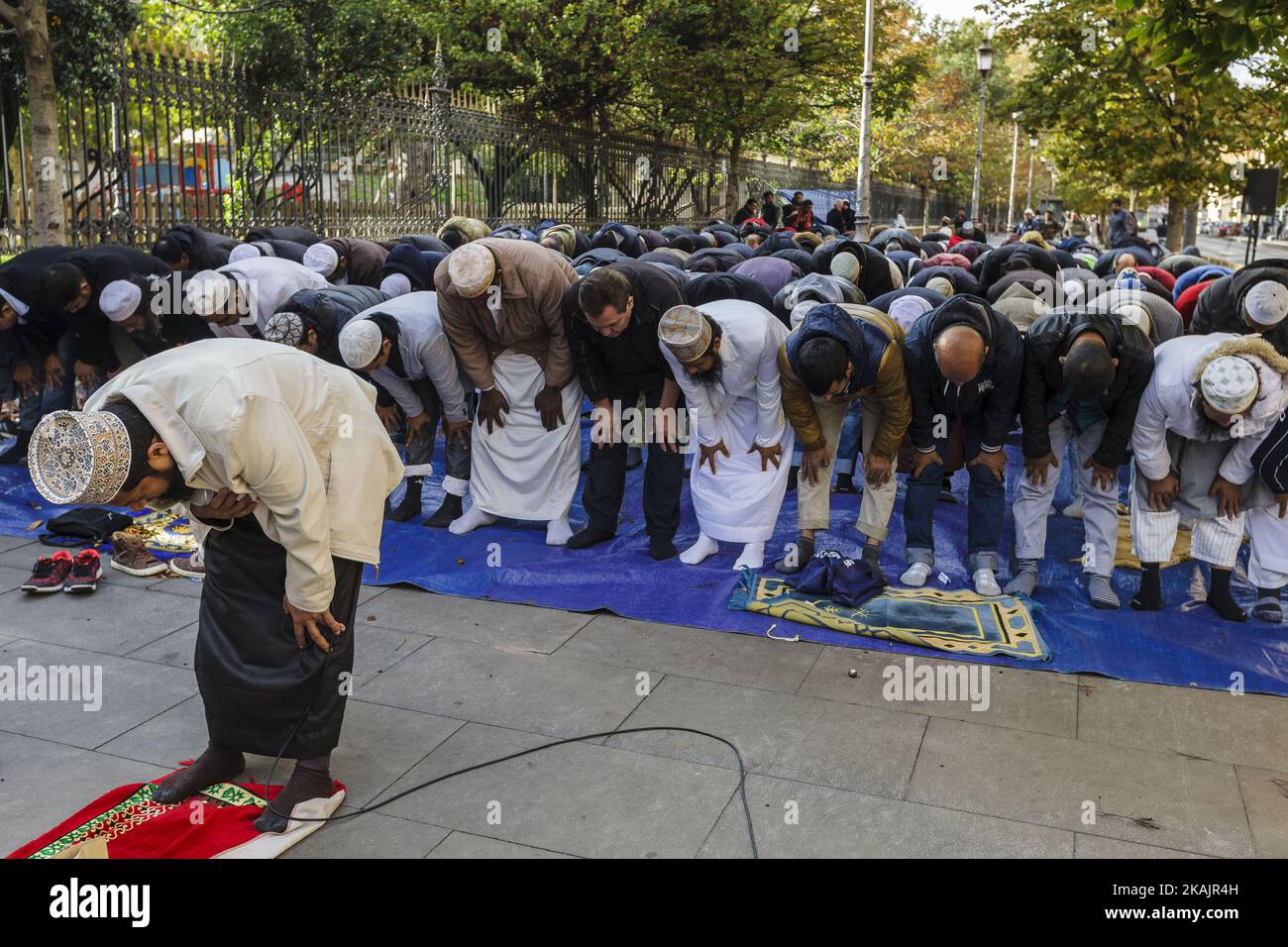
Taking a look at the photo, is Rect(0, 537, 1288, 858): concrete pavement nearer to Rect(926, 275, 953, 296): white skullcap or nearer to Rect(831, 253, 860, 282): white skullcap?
Rect(926, 275, 953, 296): white skullcap

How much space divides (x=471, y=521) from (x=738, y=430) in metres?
1.69

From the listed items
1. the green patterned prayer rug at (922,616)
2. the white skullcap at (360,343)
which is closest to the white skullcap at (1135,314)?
the green patterned prayer rug at (922,616)

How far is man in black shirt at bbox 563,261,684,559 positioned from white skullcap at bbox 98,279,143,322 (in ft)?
9.31

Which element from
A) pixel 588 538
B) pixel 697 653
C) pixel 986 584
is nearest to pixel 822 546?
pixel 986 584

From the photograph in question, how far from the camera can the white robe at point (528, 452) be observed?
6.52 meters

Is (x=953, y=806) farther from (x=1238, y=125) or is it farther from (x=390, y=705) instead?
(x=1238, y=125)

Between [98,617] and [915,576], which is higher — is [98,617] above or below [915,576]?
below

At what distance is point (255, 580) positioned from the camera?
3533 mm

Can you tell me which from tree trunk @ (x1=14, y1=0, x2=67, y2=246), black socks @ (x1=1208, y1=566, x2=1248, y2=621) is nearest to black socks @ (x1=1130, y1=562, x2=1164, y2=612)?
black socks @ (x1=1208, y1=566, x2=1248, y2=621)

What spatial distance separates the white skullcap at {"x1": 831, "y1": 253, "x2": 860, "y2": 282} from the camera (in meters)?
8.03

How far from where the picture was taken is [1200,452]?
17.4 ft

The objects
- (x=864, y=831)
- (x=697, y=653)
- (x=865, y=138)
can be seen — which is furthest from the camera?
(x=865, y=138)

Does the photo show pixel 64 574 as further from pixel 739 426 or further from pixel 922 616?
pixel 922 616
